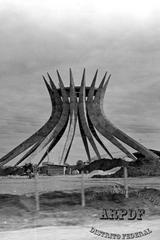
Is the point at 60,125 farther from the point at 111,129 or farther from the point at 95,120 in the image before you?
the point at 111,129

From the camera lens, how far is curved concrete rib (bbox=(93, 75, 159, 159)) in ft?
115

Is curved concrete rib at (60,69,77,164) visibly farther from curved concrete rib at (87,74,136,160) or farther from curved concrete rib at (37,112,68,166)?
curved concrete rib at (87,74,136,160)

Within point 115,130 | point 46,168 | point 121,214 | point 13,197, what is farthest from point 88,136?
point 121,214

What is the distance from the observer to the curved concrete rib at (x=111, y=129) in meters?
35.0

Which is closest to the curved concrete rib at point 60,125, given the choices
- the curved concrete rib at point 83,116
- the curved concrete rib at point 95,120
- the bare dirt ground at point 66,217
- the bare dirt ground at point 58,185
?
the curved concrete rib at point 83,116

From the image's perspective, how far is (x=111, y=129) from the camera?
3662cm

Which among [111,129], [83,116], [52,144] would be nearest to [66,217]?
[111,129]

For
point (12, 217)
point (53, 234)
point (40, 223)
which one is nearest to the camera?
point (53, 234)

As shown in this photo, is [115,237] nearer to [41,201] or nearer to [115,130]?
[41,201]

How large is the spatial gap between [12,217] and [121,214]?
221 cm

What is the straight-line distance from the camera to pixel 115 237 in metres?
5.44

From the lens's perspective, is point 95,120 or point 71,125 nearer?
point 95,120

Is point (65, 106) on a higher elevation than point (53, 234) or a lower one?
higher

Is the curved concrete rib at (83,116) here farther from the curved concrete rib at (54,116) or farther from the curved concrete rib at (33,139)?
the curved concrete rib at (33,139)
